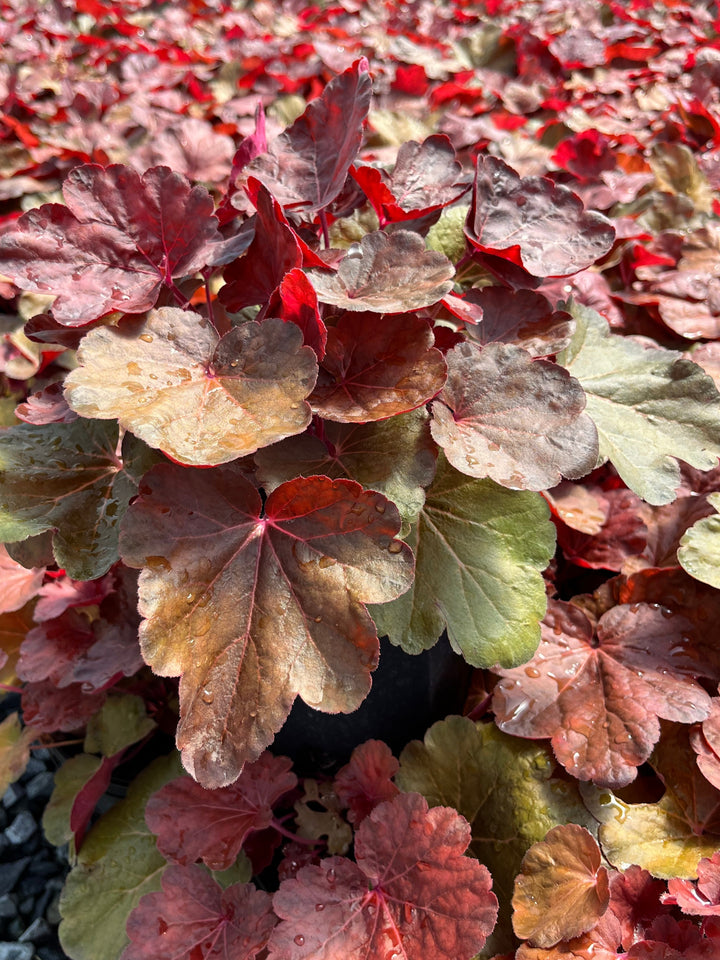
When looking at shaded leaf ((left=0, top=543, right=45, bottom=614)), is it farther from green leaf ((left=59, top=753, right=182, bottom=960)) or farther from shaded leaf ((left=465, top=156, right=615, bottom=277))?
shaded leaf ((left=465, top=156, right=615, bottom=277))

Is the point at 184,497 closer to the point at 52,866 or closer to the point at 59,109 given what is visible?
the point at 52,866

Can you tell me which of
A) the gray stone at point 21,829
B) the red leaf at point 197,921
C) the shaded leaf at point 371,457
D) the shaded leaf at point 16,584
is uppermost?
the shaded leaf at point 371,457

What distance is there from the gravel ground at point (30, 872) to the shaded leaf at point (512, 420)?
4.57 ft

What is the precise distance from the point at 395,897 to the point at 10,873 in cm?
112

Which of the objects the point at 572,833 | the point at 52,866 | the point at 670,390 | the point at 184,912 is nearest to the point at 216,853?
the point at 184,912

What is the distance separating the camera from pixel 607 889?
907mm

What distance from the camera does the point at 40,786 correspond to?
175cm

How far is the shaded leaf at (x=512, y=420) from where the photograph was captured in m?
0.81

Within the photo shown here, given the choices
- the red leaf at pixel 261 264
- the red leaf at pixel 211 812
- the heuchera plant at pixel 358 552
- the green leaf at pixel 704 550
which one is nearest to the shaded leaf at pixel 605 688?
the heuchera plant at pixel 358 552

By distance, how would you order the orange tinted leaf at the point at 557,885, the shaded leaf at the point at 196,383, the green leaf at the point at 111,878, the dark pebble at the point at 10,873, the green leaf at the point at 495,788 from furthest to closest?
the dark pebble at the point at 10,873 → the green leaf at the point at 111,878 → the green leaf at the point at 495,788 → the orange tinted leaf at the point at 557,885 → the shaded leaf at the point at 196,383

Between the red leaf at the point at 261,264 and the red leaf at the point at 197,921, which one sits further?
the red leaf at the point at 197,921

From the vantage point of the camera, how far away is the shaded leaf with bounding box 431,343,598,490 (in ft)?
2.65

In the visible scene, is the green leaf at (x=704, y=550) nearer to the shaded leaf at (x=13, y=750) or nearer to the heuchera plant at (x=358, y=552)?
the heuchera plant at (x=358, y=552)

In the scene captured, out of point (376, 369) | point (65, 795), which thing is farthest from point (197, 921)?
point (376, 369)
